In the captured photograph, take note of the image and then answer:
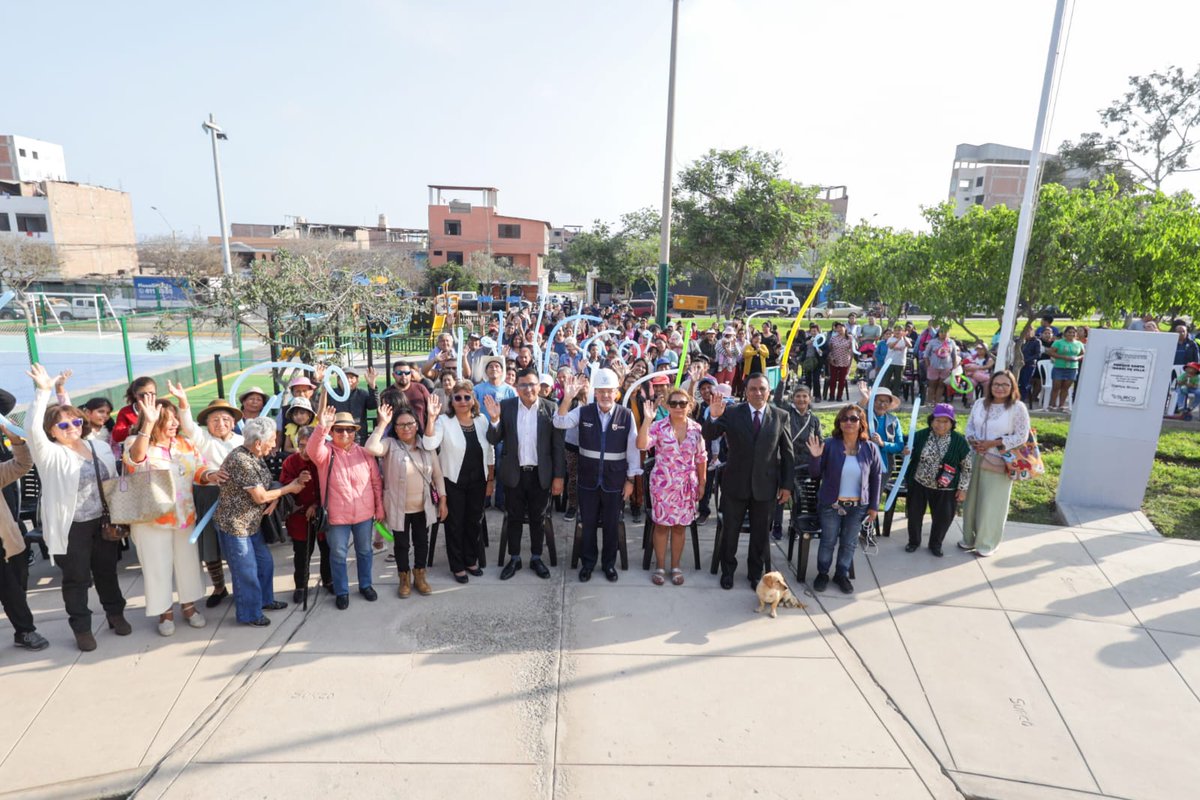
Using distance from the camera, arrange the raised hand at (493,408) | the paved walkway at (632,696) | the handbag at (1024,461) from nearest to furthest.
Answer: the paved walkway at (632,696) → the raised hand at (493,408) → the handbag at (1024,461)

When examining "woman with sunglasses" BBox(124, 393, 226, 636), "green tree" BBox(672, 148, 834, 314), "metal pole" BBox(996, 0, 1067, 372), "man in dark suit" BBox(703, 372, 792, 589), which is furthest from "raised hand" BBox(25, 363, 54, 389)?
"green tree" BBox(672, 148, 834, 314)

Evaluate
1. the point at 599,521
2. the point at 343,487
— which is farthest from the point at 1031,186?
the point at 343,487

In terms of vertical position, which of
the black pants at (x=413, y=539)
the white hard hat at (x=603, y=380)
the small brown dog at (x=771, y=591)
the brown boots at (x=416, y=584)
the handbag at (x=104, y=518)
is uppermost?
the white hard hat at (x=603, y=380)

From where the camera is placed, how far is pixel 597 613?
16.7 feet

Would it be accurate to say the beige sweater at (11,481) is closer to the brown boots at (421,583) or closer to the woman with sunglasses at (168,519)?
the woman with sunglasses at (168,519)

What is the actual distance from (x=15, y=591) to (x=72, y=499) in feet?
2.40

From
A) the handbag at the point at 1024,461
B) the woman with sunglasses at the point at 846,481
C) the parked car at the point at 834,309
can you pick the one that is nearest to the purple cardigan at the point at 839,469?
the woman with sunglasses at the point at 846,481

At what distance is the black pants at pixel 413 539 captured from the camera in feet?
17.2

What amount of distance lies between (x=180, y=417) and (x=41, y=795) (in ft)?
7.56

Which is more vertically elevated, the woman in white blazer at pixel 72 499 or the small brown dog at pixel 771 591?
the woman in white blazer at pixel 72 499

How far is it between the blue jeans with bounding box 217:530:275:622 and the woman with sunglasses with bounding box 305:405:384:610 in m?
0.47

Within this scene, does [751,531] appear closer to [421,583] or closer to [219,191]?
[421,583]

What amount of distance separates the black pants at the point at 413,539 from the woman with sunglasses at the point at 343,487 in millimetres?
226

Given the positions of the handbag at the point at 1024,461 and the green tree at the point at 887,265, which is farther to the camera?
the green tree at the point at 887,265
